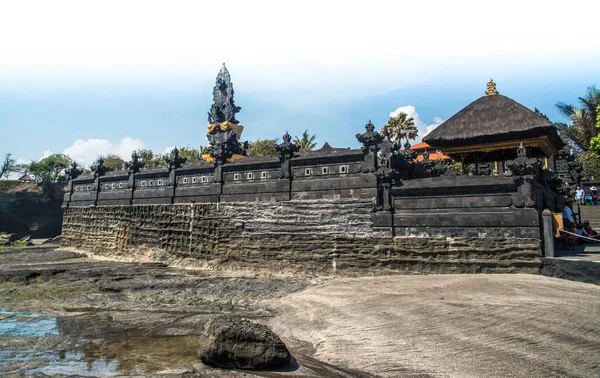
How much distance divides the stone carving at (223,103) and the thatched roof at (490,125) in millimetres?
21366

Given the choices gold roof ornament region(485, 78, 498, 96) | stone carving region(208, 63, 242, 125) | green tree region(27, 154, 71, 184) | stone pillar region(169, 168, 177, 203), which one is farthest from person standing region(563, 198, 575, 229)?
green tree region(27, 154, 71, 184)

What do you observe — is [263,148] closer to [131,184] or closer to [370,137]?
[131,184]

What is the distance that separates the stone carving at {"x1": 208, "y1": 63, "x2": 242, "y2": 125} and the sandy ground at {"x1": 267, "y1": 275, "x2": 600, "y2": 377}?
2630 centimetres

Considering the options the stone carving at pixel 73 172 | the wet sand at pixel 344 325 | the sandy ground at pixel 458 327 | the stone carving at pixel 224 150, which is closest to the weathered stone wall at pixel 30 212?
the stone carving at pixel 73 172

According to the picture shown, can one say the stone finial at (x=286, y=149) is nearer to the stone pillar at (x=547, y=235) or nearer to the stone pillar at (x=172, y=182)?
the stone pillar at (x=172, y=182)

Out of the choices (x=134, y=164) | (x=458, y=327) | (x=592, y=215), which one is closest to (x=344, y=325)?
(x=458, y=327)

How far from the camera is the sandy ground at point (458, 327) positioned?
6.95m

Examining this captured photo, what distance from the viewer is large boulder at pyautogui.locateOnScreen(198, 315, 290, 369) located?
7.11 m

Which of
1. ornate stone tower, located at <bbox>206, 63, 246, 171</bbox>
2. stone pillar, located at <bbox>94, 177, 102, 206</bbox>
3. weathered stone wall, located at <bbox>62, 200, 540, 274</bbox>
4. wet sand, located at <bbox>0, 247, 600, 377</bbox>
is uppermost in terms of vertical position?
ornate stone tower, located at <bbox>206, 63, 246, 171</bbox>

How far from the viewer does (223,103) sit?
3669 centimetres

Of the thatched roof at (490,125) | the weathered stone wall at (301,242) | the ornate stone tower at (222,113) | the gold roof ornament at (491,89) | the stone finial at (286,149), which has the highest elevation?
the ornate stone tower at (222,113)

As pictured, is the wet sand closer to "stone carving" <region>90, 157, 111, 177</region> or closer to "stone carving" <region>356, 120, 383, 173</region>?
"stone carving" <region>356, 120, 383, 173</region>

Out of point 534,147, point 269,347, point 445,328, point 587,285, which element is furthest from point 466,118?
point 269,347

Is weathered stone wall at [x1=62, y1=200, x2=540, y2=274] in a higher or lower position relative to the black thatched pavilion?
lower
